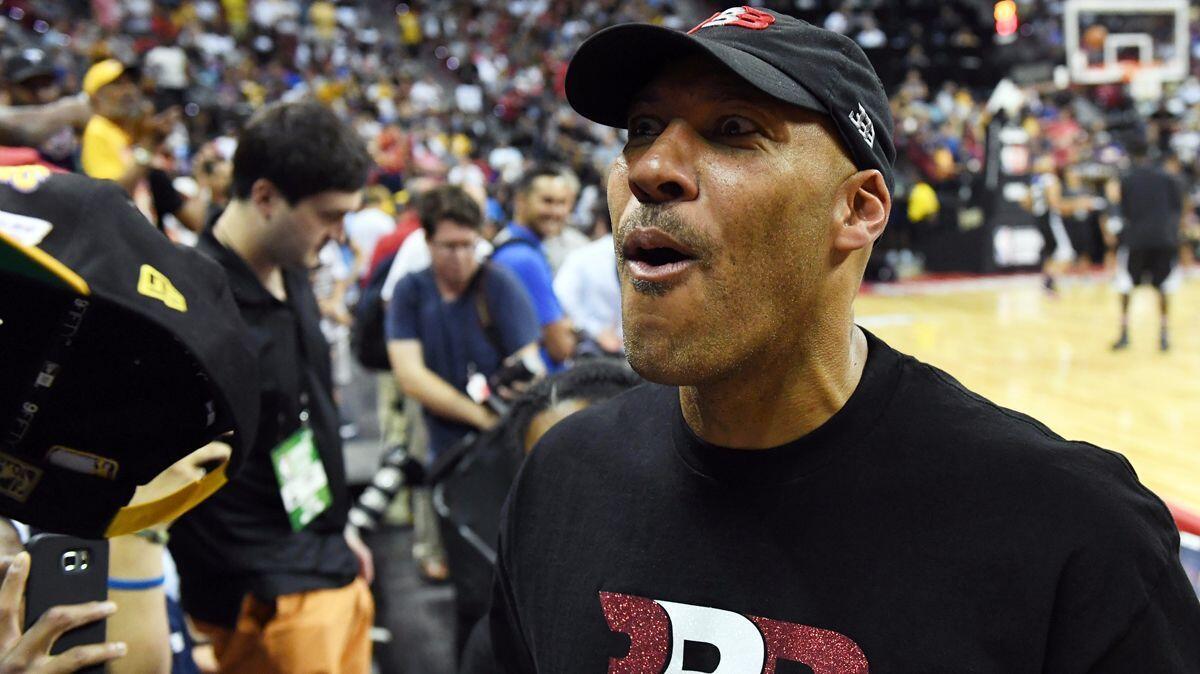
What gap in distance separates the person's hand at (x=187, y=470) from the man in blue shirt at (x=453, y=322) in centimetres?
217

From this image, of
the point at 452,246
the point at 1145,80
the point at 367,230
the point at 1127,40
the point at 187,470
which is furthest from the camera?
the point at 1127,40

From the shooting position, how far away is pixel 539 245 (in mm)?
4609

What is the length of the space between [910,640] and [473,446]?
193 cm

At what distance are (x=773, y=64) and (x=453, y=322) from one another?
2858mm

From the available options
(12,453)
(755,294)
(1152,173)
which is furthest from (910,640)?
(1152,173)

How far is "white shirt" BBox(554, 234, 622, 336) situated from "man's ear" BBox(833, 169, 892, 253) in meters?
3.49

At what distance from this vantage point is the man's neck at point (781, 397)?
1.16m

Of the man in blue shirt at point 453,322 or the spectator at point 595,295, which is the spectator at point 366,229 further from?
the man in blue shirt at point 453,322

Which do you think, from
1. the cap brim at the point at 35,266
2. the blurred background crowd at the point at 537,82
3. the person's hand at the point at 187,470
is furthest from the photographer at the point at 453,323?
the blurred background crowd at the point at 537,82

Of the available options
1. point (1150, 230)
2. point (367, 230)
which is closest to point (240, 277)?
point (367, 230)

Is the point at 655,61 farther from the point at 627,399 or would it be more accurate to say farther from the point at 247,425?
the point at 247,425

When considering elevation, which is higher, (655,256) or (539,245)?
(655,256)

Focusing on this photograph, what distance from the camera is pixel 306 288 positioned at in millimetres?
2609

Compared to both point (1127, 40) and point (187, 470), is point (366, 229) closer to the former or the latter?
point (187, 470)
